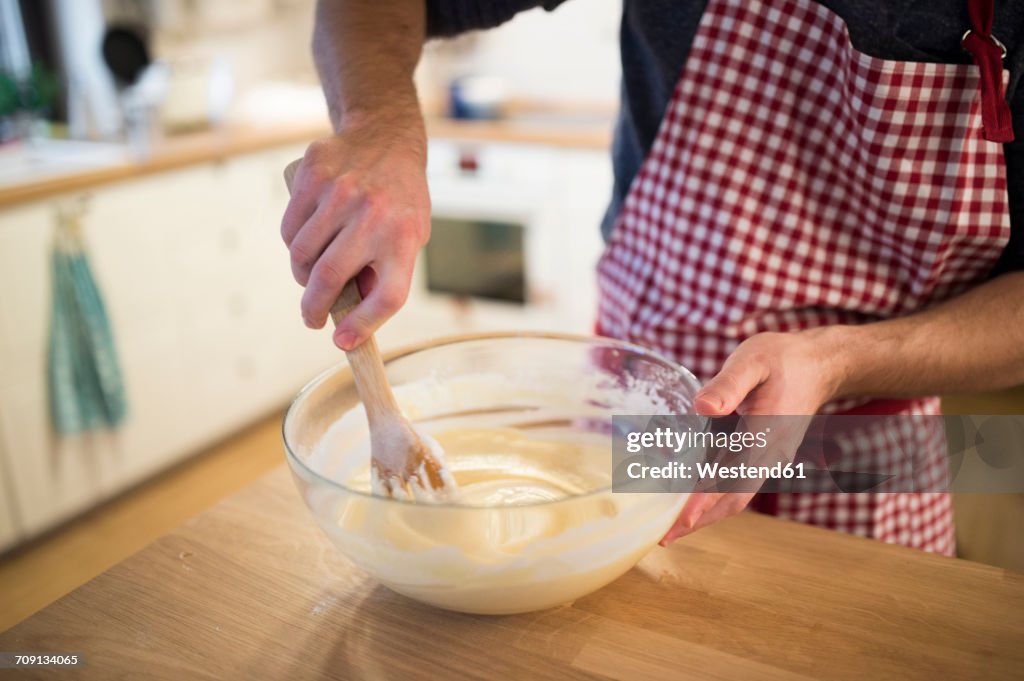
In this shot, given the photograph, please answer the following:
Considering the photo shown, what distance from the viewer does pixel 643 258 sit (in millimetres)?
1001

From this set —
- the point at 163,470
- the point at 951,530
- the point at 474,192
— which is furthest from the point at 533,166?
the point at 951,530

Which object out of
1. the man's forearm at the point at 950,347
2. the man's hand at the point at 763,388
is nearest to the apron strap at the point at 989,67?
the man's forearm at the point at 950,347

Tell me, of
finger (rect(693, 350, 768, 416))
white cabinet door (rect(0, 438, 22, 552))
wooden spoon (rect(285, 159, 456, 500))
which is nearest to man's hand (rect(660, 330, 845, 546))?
finger (rect(693, 350, 768, 416))

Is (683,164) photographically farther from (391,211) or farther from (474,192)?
(474,192)

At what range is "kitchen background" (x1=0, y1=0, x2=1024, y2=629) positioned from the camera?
2014 mm

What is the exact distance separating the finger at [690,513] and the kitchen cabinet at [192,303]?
139cm

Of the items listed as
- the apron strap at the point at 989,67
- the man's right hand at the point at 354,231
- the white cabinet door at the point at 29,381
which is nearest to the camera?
the man's right hand at the point at 354,231

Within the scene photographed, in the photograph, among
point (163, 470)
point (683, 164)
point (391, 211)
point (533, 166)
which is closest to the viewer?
point (391, 211)

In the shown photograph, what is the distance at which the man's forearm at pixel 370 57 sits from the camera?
81cm

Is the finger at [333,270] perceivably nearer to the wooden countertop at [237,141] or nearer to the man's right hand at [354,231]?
the man's right hand at [354,231]

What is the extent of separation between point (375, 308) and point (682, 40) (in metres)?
0.52

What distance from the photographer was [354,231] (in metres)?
0.64

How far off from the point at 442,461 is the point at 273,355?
211 cm

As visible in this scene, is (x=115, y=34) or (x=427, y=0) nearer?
(x=427, y=0)
